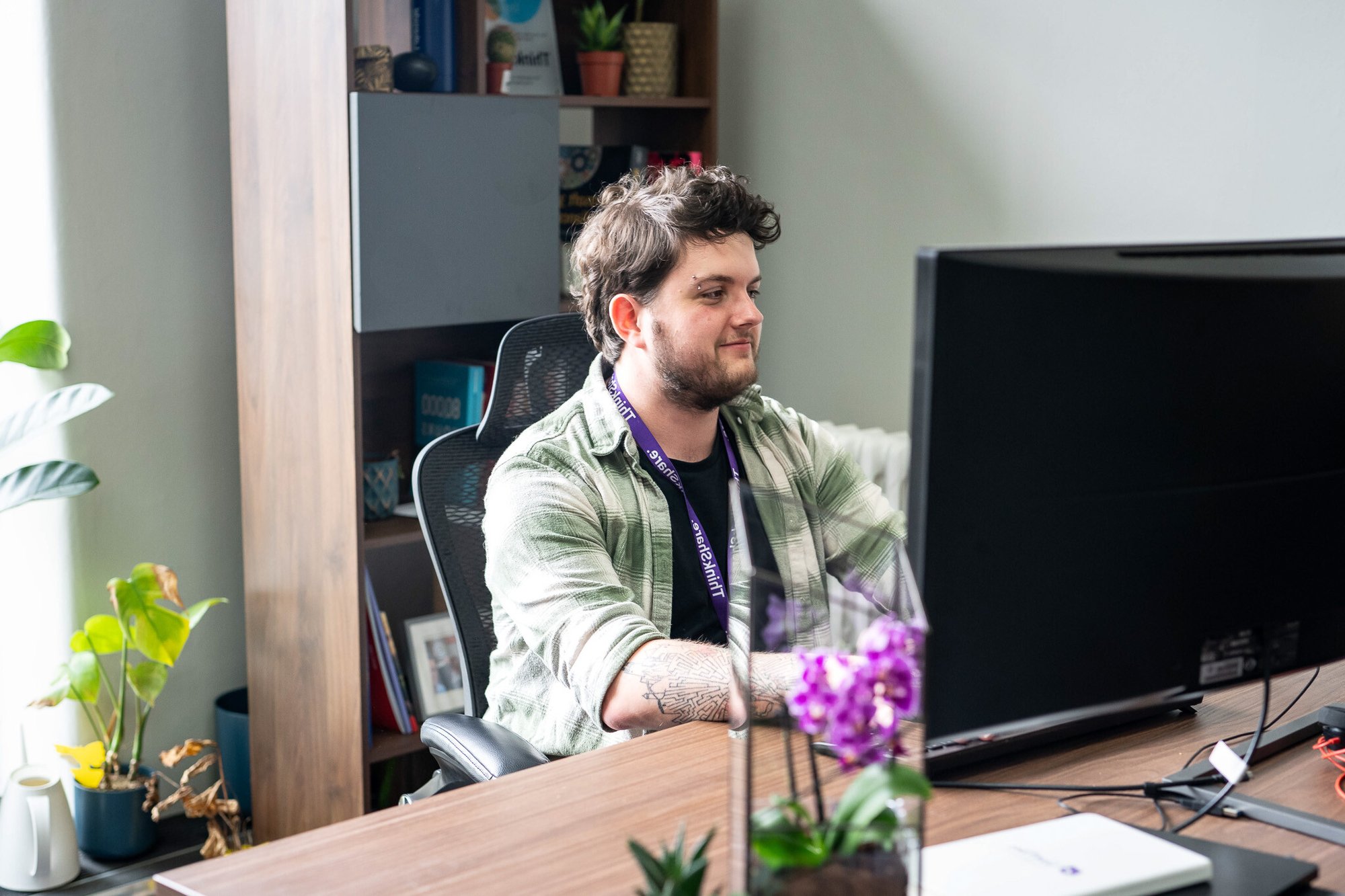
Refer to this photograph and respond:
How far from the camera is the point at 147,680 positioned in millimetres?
2369

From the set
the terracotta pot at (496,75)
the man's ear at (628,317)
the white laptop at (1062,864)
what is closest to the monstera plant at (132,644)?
the man's ear at (628,317)

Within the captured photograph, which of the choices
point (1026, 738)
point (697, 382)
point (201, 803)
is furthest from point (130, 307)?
point (1026, 738)

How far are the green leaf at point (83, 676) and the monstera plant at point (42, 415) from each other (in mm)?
304

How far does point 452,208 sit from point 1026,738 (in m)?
1.56

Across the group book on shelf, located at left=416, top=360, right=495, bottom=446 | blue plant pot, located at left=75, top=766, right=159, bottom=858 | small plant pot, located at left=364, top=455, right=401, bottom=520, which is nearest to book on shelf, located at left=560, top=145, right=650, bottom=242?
book on shelf, located at left=416, top=360, right=495, bottom=446

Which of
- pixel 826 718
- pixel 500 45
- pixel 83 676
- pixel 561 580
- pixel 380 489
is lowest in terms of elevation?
pixel 83 676

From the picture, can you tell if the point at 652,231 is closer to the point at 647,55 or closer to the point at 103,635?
the point at 647,55

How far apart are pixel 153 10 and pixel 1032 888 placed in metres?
2.36

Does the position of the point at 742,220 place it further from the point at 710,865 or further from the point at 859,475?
the point at 710,865

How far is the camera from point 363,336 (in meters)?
2.66

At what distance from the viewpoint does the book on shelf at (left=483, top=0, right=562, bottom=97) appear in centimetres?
271

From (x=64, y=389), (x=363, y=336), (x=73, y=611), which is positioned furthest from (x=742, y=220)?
(x=73, y=611)

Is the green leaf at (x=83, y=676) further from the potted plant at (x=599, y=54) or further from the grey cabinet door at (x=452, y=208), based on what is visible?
the potted plant at (x=599, y=54)

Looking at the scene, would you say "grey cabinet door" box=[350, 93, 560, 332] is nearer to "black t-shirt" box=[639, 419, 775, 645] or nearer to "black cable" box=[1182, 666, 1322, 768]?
"black t-shirt" box=[639, 419, 775, 645]
